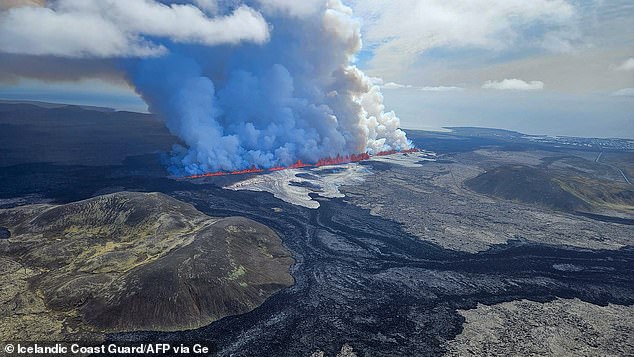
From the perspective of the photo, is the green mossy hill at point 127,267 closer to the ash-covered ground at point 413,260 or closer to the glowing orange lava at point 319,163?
the ash-covered ground at point 413,260

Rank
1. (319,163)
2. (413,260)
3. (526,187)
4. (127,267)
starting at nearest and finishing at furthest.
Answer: (127,267) < (413,260) < (526,187) < (319,163)

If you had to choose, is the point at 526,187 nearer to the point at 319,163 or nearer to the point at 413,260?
the point at 413,260

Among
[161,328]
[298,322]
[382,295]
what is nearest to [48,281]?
[161,328]

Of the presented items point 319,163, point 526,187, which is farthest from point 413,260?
point 319,163

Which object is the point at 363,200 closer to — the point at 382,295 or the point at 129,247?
the point at 382,295

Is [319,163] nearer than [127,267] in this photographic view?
No

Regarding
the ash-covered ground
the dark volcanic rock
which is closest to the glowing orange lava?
the ash-covered ground

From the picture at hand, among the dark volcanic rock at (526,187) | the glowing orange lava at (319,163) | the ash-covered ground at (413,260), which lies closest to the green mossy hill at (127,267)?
the ash-covered ground at (413,260)

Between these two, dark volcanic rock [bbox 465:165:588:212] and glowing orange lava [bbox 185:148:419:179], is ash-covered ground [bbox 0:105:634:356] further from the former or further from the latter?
glowing orange lava [bbox 185:148:419:179]

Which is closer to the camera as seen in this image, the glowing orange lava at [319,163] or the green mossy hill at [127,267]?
the green mossy hill at [127,267]

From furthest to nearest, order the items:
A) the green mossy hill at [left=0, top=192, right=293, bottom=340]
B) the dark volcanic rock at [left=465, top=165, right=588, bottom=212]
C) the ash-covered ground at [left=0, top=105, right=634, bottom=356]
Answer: the dark volcanic rock at [left=465, top=165, right=588, bottom=212], the green mossy hill at [left=0, top=192, right=293, bottom=340], the ash-covered ground at [left=0, top=105, right=634, bottom=356]

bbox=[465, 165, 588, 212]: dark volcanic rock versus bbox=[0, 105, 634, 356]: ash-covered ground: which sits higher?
bbox=[465, 165, 588, 212]: dark volcanic rock
